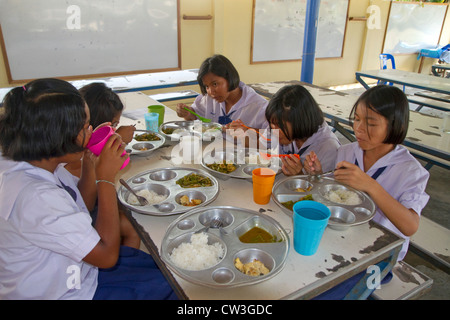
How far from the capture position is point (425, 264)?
2443mm

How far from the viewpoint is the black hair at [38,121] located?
1051mm

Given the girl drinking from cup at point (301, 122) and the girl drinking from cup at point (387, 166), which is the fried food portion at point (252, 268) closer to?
the girl drinking from cup at point (387, 166)

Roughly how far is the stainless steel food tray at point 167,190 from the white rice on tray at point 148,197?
2cm

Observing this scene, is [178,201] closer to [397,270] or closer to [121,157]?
[121,157]

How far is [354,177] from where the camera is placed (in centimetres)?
141

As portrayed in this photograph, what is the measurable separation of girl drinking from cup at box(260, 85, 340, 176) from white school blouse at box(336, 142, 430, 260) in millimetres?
344

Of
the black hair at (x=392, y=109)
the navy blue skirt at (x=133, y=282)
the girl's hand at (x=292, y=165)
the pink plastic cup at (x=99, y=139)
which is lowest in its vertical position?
the navy blue skirt at (x=133, y=282)

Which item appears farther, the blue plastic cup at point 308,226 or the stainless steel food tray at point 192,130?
the stainless steel food tray at point 192,130

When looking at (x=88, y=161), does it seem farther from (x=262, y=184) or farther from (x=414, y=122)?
(x=414, y=122)

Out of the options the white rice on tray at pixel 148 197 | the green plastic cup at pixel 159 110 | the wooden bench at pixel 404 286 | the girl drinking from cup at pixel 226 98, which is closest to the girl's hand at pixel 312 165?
the wooden bench at pixel 404 286

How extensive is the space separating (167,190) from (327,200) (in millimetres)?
761
